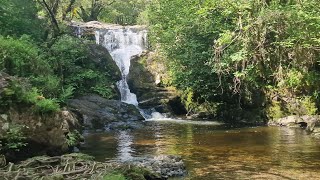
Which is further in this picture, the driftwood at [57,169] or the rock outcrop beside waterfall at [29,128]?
the rock outcrop beside waterfall at [29,128]

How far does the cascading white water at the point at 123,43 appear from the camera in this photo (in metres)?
31.8

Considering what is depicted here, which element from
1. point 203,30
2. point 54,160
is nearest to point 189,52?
point 203,30

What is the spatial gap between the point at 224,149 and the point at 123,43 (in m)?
22.5

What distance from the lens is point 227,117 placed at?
2330 centimetres

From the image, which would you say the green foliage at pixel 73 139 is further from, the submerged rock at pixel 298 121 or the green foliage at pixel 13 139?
the submerged rock at pixel 298 121

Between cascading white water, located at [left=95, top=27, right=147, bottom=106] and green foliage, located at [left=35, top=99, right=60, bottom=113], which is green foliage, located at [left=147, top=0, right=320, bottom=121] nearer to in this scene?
cascading white water, located at [left=95, top=27, right=147, bottom=106]

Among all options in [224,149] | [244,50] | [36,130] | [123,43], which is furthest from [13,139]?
[123,43]

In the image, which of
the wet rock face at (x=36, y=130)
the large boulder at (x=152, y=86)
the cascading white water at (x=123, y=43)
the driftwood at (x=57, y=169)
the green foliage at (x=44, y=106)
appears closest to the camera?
the driftwood at (x=57, y=169)

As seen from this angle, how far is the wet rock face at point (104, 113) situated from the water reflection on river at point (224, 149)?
6.79 feet

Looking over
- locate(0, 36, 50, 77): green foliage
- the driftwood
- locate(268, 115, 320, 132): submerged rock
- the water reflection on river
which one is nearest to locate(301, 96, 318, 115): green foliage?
locate(268, 115, 320, 132): submerged rock

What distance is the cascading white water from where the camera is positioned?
31.8 meters

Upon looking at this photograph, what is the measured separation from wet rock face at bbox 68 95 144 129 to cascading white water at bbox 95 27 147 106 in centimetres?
775

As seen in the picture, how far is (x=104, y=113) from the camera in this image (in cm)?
2134

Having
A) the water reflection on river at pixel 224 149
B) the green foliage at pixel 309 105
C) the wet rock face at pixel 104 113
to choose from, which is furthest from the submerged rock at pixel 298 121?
the wet rock face at pixel 104 113
